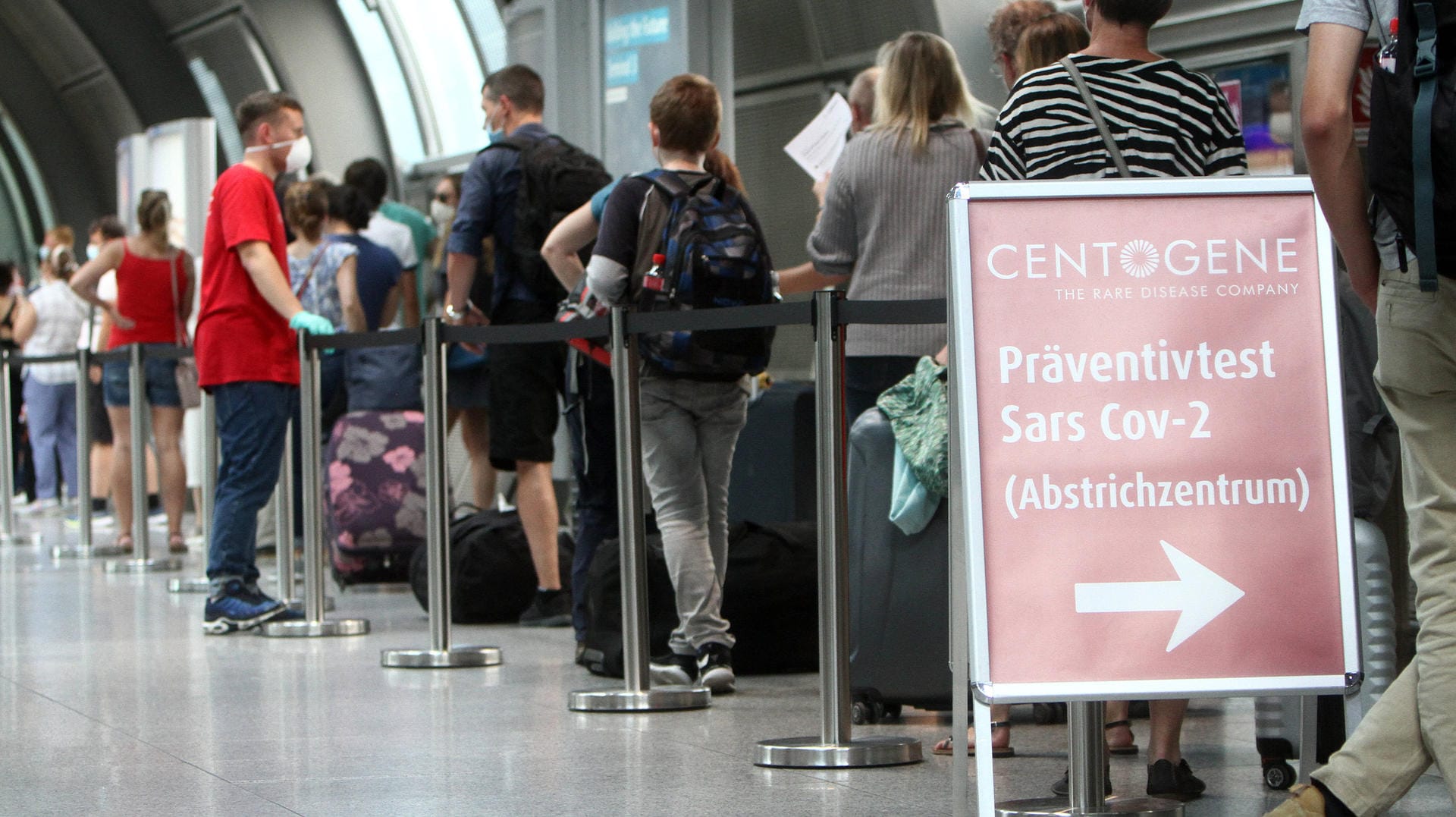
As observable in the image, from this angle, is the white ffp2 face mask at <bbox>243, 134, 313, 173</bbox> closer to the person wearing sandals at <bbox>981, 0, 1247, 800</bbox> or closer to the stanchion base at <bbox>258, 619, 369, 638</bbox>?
the stanchion base at <bbox>258, 619, 369, 638</bbox>

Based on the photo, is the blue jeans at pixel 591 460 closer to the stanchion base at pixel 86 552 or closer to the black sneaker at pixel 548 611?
the black sneaker at pixel 548 611

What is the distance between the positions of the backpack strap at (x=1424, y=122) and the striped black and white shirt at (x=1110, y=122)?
0.78 m

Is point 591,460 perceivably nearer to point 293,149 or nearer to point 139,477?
point 293,149

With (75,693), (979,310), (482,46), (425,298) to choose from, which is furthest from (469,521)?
(482,46)

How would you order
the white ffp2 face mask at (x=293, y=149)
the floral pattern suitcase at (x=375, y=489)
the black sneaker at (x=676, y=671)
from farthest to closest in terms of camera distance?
the floral pattern suitcase at (x=375, y=489) → the white ffp2 face mask at (x=293, y=149) → the black sneaker at (x=676, y=671)

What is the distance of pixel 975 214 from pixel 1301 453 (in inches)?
23.4

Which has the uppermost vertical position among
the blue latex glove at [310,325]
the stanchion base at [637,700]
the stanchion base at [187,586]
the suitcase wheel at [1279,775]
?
the blue latex glove at [310,325]

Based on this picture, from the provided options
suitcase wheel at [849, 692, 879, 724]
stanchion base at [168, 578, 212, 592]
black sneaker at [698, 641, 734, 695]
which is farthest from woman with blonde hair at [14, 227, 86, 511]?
suitcase wheel at [849, 692, 879, 724]

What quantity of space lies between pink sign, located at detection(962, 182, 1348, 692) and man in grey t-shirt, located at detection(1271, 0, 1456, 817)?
0.47 ft

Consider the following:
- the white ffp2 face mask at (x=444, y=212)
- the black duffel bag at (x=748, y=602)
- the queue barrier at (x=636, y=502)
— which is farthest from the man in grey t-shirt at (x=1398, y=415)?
the white ffp2 face mask at (x=444, y=212)

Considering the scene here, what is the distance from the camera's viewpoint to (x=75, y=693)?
4855 millimetres

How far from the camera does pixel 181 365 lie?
9.02 metres

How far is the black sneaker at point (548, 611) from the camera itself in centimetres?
643

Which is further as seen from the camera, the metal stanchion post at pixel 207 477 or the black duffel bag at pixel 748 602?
the metal stanchion post at pixel 207 477
